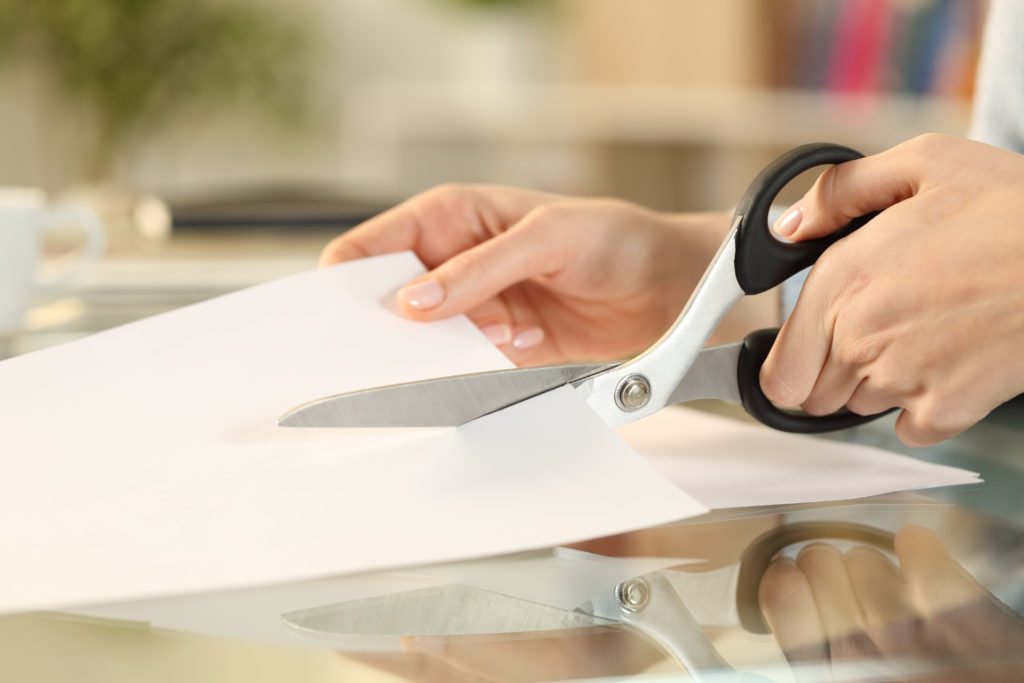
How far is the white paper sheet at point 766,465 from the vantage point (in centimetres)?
42

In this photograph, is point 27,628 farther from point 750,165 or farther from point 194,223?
point 750,165

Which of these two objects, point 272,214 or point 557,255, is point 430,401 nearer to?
point 557,255

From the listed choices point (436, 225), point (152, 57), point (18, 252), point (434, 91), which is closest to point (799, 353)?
point (436, 225)

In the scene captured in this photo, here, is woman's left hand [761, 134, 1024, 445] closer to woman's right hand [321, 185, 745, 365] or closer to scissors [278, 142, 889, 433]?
scissors [278, 142, 889, 433]

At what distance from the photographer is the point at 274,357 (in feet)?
1.53

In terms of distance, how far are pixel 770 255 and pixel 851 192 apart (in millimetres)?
47

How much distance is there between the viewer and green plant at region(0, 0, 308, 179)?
3031 mm

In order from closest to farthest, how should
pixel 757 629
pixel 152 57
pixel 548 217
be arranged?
1. pixel 757 629
2. pixel 548 217
3. pixel 152 57

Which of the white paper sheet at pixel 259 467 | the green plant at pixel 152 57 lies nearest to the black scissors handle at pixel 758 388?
the white paper sheet at pixel 259 467

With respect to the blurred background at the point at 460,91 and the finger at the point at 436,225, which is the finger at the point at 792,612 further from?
the blurred background at the point at 460,91

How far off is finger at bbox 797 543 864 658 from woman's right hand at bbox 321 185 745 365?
28cm

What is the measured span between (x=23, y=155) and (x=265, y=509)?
131 inches

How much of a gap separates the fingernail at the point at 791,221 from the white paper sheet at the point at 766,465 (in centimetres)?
11

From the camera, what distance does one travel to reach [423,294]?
1.71 feet
